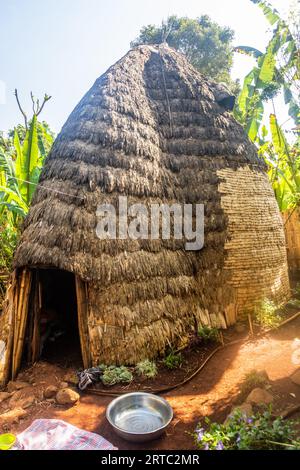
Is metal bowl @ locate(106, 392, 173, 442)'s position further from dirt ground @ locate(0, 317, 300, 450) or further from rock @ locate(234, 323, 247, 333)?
rock @ locate(234, 323, 247, 333)

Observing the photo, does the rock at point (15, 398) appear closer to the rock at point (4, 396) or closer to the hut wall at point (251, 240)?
the rock at point (4, 396)

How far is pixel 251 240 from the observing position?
6.11 metres

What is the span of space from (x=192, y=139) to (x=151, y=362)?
14.0 ft

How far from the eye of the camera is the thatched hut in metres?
4.35

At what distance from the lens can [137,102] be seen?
564 centimetres

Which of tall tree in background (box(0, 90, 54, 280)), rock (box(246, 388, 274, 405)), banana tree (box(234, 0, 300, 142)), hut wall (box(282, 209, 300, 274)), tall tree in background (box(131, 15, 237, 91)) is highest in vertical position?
tall tree in background (box(131, 15, 237, 91))

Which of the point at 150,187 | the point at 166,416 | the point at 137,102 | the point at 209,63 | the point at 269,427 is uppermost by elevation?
the point at 209,63

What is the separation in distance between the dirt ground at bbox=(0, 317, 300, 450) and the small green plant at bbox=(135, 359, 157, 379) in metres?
0.39

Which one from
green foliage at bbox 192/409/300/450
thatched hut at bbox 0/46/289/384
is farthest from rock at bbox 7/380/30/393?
green foliage at bbox 192/409/300/450

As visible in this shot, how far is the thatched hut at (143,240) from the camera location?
4348 millimetres

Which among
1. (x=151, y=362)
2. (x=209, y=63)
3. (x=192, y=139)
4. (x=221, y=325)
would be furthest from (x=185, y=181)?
(x=209, y=63)

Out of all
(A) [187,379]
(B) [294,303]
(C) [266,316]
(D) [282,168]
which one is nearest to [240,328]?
(C) [266,316]

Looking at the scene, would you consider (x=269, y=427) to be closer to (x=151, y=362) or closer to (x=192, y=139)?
(x=151, y=362)

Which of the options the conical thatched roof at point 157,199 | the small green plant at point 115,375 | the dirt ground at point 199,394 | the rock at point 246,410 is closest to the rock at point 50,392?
the dirt ground at point 199,394
